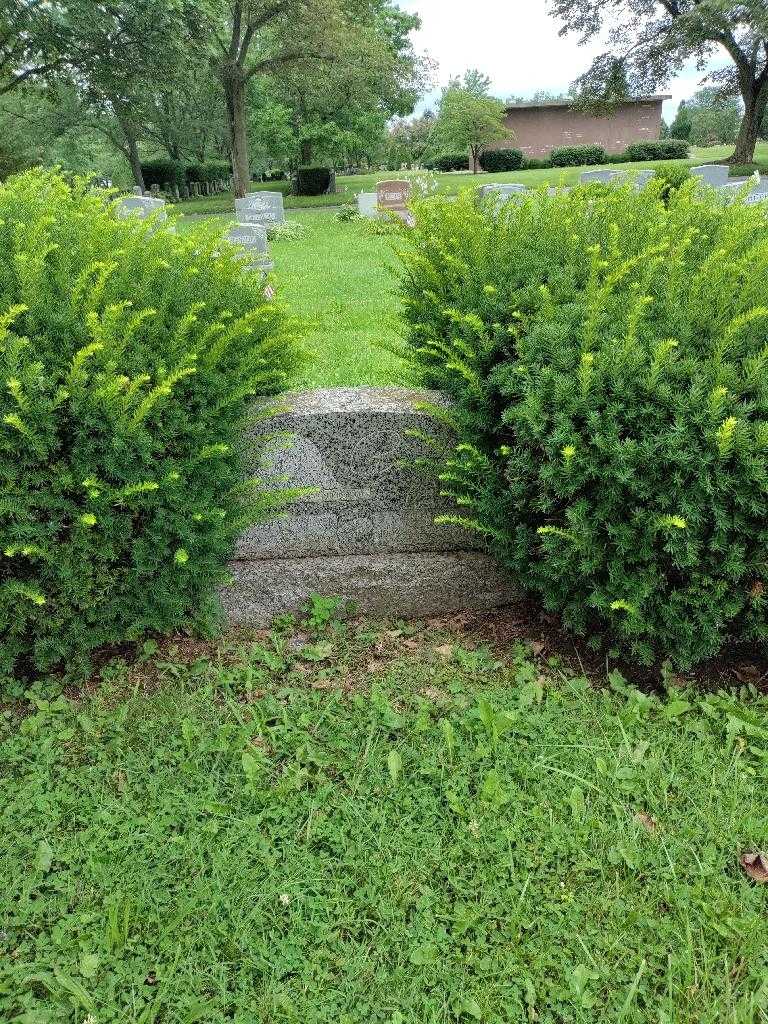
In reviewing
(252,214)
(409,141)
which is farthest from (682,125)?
(252,214)

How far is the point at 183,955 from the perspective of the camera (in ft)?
6.22

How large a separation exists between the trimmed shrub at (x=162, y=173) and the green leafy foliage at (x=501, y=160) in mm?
18246

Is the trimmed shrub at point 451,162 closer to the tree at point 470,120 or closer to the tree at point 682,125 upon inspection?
the tree at point 470,120

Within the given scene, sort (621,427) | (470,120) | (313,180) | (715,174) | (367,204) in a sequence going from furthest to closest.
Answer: (470,120) < (313,180) < (367,204) < (715,174) < (621,427)

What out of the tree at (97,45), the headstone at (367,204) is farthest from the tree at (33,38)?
the headstone at (367,204)

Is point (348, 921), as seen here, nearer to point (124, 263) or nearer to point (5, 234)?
point (124, 263)

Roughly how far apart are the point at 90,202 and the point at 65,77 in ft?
82.0

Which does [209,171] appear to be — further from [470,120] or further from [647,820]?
[647,820]

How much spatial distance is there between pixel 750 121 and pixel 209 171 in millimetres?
32931

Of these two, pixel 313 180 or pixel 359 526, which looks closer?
pixel 359 526

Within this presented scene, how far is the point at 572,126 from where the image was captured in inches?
1852

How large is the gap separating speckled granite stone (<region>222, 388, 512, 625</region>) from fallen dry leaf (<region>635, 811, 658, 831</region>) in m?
1.23

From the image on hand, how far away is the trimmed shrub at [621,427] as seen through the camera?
225 cm

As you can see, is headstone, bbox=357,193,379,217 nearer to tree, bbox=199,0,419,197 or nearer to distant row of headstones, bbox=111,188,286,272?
distant row of headstones, bbox=111,188,286,272
